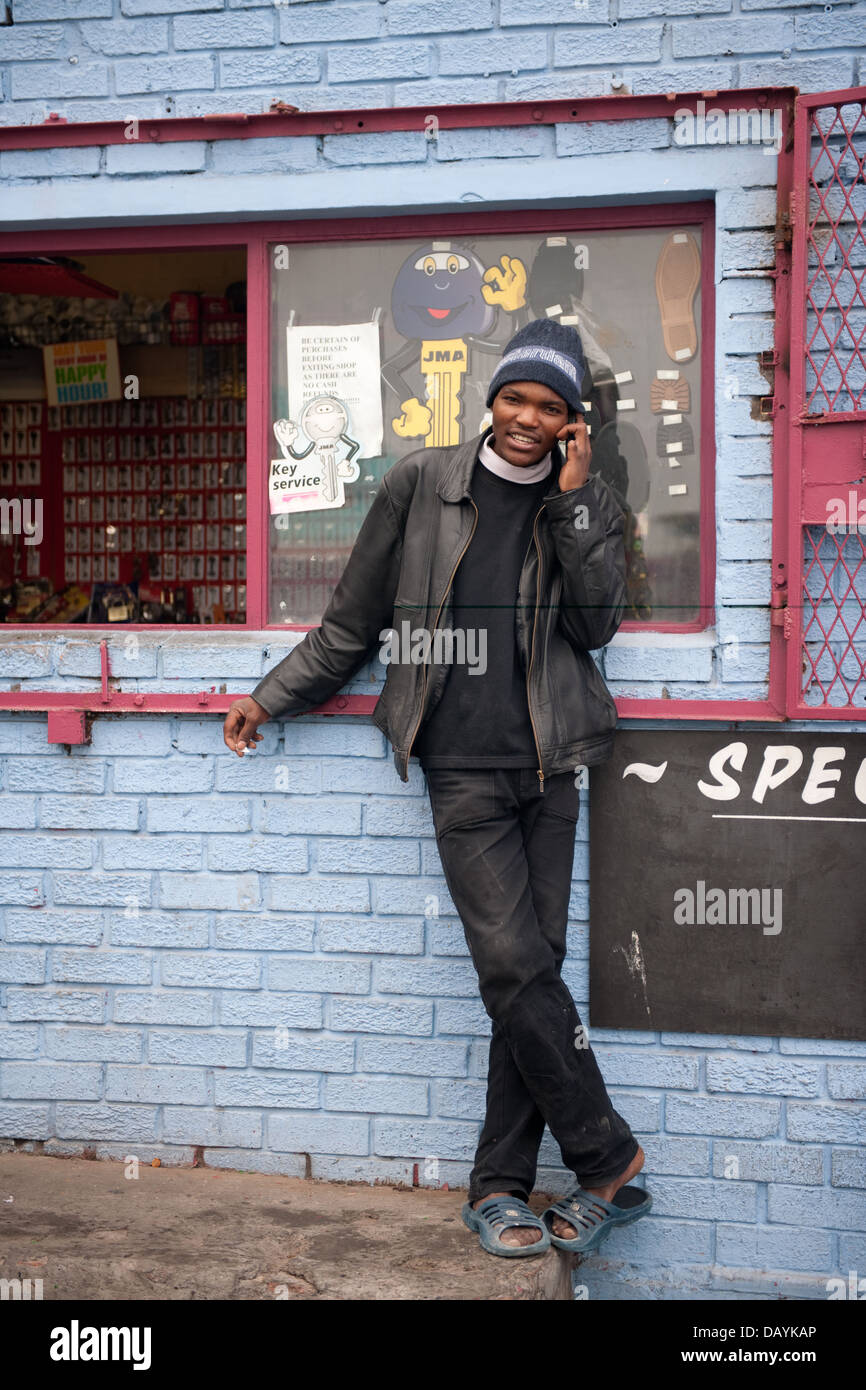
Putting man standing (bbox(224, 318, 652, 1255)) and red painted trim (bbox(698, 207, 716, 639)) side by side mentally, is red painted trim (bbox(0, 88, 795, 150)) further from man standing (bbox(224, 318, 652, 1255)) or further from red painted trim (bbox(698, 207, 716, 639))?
man standing (bbox(224, 318, 652, 1255))

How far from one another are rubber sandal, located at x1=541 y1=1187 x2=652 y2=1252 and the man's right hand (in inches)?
63.4

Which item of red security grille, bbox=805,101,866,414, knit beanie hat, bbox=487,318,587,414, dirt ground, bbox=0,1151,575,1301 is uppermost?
red security grille, bbox=805,101,866,414

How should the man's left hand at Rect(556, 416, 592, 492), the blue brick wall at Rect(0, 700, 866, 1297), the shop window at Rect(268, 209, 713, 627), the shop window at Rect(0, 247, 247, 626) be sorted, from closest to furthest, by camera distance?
the man's left hand at Rect(556, 416, 592, 492), the blue brick wall at Rect(0, 700, 866, 1297), the shop window at Rect(268, 209, 713, 627), the shop window at Rect(0, 247, 247, 626)

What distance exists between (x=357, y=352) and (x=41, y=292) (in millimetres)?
2098

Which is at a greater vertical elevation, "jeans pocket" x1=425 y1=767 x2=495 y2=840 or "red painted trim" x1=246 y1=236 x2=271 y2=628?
"red painted trim" x1=246 y1=236 x2=271 y2=628

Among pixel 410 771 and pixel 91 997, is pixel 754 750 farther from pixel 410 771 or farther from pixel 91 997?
pixel 91 997

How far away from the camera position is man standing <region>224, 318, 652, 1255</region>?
329 centimetres

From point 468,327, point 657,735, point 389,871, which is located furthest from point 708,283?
point 389,871

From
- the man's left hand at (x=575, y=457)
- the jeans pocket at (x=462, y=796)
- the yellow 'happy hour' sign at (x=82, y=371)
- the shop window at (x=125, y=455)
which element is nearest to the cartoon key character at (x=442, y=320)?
the man's left hand at (x=575, y=457)

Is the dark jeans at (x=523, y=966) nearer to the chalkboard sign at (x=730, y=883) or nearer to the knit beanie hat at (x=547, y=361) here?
the chalkboard sign at (x=730, y=883)

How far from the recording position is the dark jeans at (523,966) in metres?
3.31

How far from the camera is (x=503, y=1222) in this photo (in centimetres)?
337

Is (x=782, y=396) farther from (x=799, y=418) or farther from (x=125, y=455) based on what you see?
(x=125, y=455)

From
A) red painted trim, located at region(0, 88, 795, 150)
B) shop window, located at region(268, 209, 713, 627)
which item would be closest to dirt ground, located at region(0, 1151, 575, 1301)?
shop window, located at region(268, 209, 713, 627)
